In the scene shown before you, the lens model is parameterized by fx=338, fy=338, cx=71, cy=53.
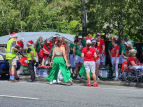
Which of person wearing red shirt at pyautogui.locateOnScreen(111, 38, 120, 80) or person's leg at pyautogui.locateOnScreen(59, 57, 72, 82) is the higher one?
person wearing red shirt at pyautogui.locateOnScreen(111, 38, 120, 80)

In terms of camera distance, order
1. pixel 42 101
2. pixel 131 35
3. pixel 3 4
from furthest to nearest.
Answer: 1. pixel 3 4
2. pixel 131 35
3. pixel 42 101

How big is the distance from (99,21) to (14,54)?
857 cm

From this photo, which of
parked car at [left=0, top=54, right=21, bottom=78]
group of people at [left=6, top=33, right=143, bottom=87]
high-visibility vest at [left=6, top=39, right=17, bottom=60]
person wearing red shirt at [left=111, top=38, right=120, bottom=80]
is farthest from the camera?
parked car at [left=0, top=54, right=21, bottom=78]

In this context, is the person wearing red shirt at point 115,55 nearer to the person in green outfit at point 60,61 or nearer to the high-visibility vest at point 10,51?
the person in green outfit at point 60,61

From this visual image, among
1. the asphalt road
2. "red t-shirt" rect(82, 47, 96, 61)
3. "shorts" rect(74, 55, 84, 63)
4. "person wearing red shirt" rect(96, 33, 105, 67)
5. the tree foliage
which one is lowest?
the asphalt road

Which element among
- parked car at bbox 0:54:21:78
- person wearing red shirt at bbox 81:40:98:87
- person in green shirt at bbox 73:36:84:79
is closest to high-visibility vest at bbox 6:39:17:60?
parked car at bbox 0:54:21:78

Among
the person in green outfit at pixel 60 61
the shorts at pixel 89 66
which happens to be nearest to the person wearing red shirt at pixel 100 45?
the shorts at pixel 89 66

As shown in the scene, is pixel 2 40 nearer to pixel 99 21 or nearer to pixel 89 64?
pixel 99 21

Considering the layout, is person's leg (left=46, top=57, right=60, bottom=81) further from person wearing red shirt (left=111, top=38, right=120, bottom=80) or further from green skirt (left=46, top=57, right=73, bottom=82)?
person wearing red shirt (left=111, top=38, right=120, bottom=80)

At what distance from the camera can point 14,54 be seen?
561 inches

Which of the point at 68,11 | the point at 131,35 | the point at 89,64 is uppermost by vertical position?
the point at 68,11

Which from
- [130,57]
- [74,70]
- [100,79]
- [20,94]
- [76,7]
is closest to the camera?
[20,94]

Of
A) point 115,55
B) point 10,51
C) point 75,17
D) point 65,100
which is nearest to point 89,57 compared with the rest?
point 115,55

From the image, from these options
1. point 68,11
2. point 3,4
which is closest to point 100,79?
point 68,11
